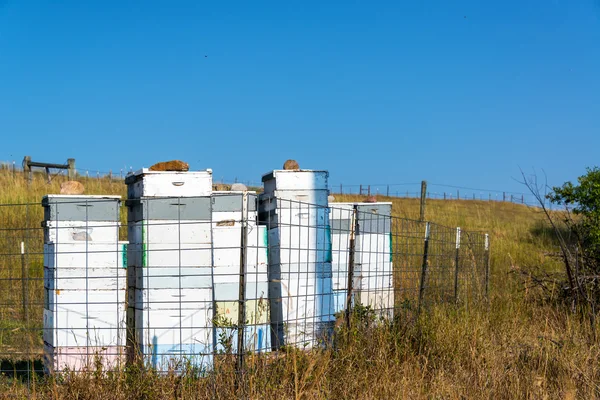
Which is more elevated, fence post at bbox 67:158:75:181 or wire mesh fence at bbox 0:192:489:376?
fence post at bbox 67:158:75:181

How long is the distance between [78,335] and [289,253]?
2112 millimetres

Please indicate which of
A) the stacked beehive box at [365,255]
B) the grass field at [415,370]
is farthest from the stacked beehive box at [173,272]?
the stacked beehive box at [365,255]

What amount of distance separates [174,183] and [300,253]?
1.49 m

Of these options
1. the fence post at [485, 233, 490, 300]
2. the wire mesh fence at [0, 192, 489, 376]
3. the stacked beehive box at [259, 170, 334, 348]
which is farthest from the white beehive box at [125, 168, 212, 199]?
the fence post at [485, 233, 490, 300]

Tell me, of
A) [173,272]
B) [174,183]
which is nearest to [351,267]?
[173,272]

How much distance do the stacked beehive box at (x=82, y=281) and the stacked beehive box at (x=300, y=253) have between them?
5.13 feet

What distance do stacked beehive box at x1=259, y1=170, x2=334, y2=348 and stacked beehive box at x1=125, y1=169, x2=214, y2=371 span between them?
0.85m

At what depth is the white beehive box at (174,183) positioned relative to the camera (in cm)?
551

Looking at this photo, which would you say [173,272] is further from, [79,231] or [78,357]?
[78,357]

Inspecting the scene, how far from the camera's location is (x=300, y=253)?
6.16m

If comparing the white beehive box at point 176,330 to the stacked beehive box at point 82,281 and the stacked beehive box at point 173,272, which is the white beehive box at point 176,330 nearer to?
the stacked beehive box at point 173,272

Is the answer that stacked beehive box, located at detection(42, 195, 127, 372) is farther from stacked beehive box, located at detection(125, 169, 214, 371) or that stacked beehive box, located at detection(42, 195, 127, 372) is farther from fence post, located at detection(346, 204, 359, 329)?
fence post, located at detection(346, 204, 359, 329)

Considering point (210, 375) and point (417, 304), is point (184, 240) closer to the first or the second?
point (210, 375)

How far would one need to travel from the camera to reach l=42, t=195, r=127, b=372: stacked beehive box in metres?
5.42
